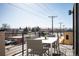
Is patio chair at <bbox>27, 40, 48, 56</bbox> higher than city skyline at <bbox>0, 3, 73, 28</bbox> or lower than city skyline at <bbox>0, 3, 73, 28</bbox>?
lower

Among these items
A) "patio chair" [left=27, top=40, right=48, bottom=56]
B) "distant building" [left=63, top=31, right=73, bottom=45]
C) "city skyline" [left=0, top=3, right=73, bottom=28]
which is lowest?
"patio chair" [left=27, top=40, right=48, bottom=56]

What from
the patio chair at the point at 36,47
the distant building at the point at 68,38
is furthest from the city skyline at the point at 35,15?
the patio chair at the point at 36,47

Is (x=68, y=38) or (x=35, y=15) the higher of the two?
(x=35, y=15)

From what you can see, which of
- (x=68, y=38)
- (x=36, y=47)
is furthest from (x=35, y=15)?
(x=68, y=38)

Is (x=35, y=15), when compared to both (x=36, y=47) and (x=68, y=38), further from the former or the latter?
(x=68, y=38)

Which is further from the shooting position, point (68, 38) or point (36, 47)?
point (36, 47)

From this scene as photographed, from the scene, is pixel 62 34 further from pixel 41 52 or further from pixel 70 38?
pixel 41 52

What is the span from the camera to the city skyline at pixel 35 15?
3225mm

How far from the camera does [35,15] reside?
3.33 meters

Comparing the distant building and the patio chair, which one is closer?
the distant building

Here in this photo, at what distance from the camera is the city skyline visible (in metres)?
3.22

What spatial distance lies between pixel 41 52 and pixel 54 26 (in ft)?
2.10

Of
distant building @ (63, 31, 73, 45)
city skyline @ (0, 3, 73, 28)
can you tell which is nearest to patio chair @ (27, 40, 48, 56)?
city skyline @ (0, 3, 73, 28)

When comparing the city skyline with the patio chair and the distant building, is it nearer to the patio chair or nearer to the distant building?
the distant building
